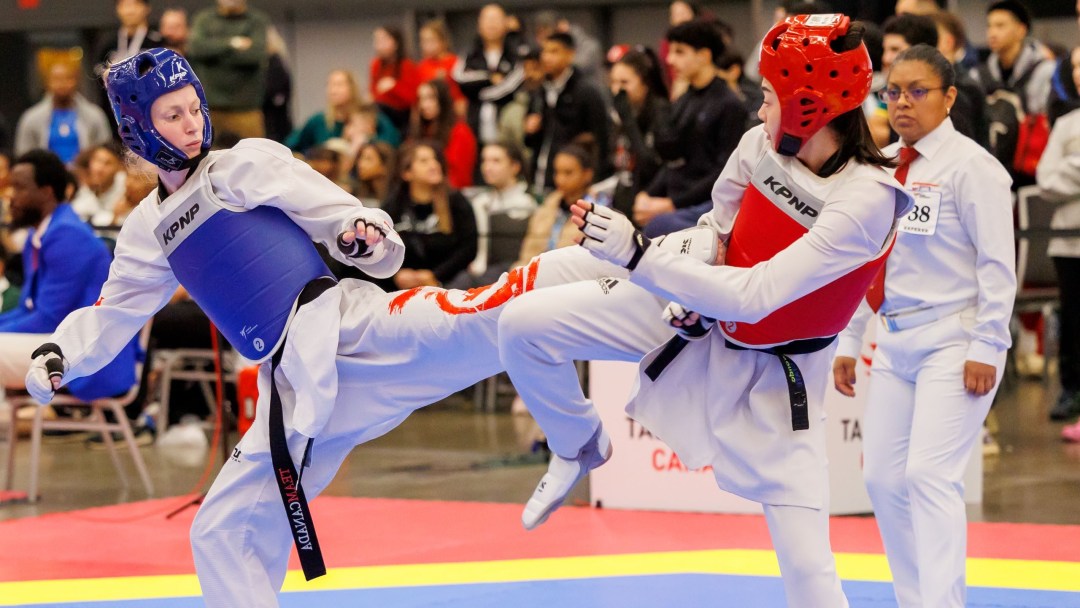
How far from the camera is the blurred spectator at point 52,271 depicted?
7133mm

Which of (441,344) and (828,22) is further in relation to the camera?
(441,344)

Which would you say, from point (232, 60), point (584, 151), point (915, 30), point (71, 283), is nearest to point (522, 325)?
point (915, 30)

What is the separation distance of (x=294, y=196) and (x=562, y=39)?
6.20 metres

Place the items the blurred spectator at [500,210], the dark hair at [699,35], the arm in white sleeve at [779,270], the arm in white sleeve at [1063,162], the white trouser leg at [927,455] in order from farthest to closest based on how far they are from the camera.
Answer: the blurred spectator at [500,210]
the arm in white sleeve at [1063,162]
the dark hair at [699,35]
the white trouser leg at [927,455]
the arm in white sleeve at [779,270]

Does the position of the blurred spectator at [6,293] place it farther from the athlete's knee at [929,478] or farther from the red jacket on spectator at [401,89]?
the athlete's knee at [929,478]

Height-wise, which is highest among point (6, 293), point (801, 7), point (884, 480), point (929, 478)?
point (801, 7)

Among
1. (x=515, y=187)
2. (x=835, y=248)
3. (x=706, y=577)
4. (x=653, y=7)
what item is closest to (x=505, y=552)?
(x=706, y=577)

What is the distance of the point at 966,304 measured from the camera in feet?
14.3

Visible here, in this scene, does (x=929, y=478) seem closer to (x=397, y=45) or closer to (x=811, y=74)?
(x=811, y=74)

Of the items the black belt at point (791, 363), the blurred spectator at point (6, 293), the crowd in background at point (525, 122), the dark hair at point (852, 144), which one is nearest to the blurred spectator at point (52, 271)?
the crowd in background at point (525, 122)

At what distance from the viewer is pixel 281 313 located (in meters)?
3.80

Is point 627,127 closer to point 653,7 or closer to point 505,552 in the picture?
point 505,552

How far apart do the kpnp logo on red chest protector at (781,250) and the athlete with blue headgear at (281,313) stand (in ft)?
0.91

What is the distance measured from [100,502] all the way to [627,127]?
12.4 feet
